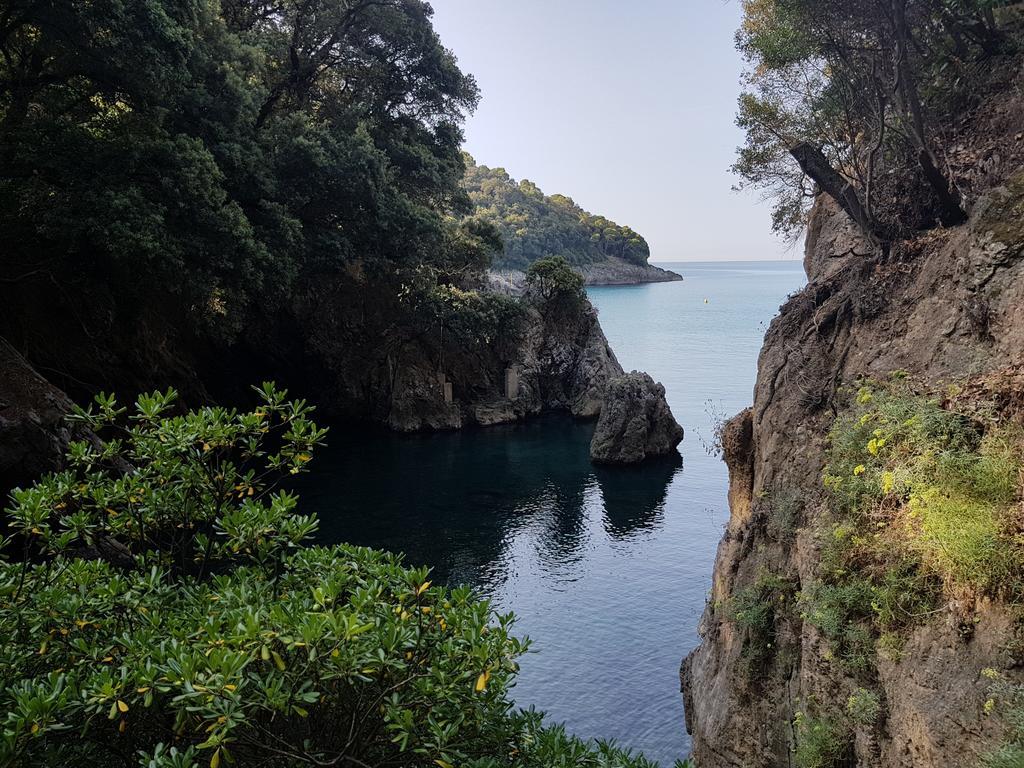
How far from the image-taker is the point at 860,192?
1748 cm

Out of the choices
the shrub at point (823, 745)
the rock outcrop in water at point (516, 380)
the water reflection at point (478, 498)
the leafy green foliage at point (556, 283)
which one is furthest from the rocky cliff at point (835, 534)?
the leafy green foliage at point (556, 283)

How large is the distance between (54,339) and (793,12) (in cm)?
2647

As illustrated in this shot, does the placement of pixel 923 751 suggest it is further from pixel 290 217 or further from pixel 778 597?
pixel 290 217

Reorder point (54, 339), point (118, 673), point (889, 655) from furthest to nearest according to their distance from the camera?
point (54, 339) → point (889, 655) → point (118, 673)

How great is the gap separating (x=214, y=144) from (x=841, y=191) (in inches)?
879

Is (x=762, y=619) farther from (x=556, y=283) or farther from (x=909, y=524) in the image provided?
(x=556, y=283)

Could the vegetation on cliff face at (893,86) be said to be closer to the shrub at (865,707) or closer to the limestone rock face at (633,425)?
the shrub at (865,707)

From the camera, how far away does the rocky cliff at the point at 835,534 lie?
7855mm

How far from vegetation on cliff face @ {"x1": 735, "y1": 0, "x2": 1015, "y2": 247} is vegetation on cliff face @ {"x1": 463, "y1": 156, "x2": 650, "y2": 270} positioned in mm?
108854

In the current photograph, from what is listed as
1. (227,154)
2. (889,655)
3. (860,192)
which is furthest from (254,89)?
(889,655)

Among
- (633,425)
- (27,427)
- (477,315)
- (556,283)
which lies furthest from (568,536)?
(556,283)

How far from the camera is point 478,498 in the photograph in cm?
3306

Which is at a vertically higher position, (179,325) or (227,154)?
(227,154)

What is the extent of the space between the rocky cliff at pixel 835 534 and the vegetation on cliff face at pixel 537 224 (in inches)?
4414
